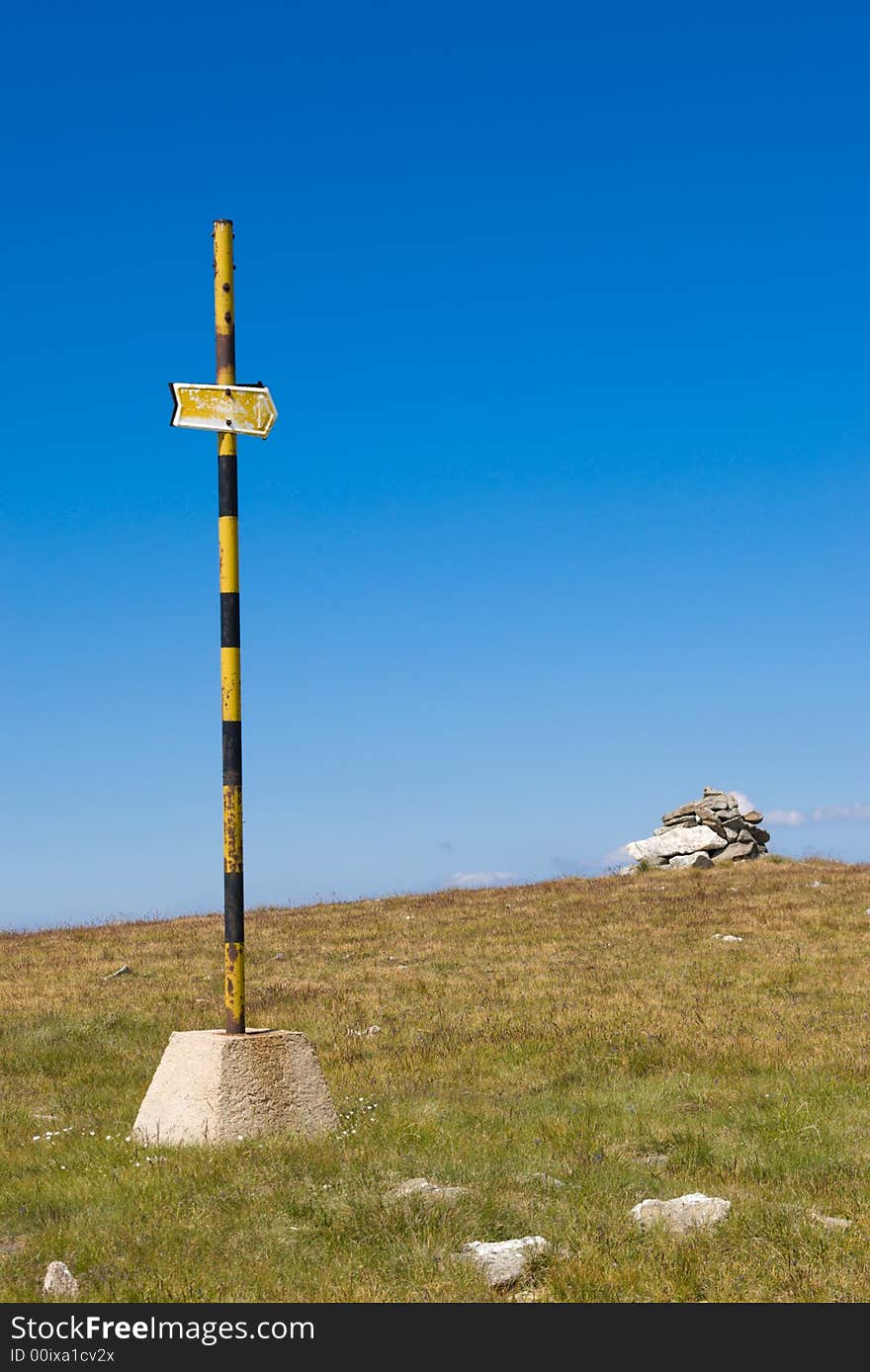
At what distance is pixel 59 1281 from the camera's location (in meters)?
7.27

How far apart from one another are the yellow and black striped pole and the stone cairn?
29.3 metres

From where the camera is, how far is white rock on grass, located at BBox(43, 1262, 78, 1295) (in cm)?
720

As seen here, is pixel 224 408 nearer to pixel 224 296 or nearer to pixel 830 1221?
pixel 224 296

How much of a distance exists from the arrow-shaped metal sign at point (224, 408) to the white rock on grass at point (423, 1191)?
7026mm

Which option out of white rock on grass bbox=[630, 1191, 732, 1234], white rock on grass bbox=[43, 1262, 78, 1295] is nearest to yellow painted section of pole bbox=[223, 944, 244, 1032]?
white rock on grass bbox=[43, 1262, 78, 1295]

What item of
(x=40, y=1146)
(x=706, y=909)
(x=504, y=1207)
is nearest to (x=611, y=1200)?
(x=504, y=1207)

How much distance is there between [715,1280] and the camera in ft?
23.4

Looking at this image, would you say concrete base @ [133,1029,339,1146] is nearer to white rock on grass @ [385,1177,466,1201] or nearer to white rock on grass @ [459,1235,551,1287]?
white rock on grass @ [385,1177,466,1201]

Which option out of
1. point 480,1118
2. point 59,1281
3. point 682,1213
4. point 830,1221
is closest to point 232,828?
point 480,1118

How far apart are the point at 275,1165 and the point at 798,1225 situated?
4.03 m

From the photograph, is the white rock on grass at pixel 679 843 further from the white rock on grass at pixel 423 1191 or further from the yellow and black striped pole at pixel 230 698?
the white rock on grass at pixel 423 1191

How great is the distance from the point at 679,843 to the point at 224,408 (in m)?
31.5

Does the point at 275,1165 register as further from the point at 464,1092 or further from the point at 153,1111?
the point at 464,1092

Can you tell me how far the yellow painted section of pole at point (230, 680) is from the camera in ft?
38.4
